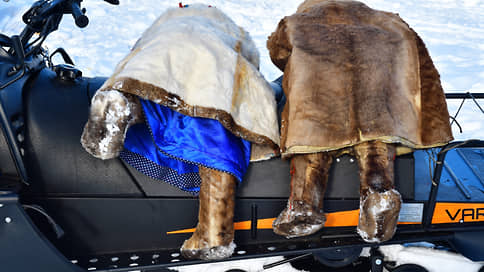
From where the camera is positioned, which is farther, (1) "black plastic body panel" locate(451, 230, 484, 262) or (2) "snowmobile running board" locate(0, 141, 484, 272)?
(1) "black plastic body panel" locate(451, 230, 484, 262)

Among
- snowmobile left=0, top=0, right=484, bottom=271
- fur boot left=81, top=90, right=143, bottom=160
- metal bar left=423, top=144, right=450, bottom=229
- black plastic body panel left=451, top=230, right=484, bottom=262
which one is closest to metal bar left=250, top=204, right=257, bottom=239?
snowmobile left=0, top=0, right=484, bottom=271

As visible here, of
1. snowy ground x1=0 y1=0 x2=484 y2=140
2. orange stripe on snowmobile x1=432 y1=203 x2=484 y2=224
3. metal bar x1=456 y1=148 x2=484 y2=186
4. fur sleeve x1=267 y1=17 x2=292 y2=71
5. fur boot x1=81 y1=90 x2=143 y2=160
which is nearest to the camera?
fur boot x1=81 y1=90 x2=143 y2=160

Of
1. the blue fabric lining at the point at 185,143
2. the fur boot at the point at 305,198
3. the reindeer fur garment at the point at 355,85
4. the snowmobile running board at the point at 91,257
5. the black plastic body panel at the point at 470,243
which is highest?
the reindeer fur garment at the point at 355,85

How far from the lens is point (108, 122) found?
53.2 inches

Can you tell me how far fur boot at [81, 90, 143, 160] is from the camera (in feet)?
Result: 4.39

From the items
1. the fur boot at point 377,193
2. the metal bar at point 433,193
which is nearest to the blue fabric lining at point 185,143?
the fur boot at point 377,193

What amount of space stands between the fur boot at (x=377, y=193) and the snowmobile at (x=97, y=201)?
13 cm

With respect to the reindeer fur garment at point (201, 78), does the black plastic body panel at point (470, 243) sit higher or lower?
lower

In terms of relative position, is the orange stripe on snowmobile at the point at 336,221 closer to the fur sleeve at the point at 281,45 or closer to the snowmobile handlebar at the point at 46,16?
the fur sleeve at the point at 281,45

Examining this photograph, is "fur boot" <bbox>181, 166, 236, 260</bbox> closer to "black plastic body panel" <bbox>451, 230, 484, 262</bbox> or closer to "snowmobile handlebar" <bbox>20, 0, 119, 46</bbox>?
"snowmobile handlebar" <bbox>20, 0, 119, 46</bbox>

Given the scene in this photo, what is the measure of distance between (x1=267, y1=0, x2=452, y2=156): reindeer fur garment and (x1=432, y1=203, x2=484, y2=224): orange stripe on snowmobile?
0.34 meters

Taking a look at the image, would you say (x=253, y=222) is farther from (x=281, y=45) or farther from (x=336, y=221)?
(x=281, y=45)

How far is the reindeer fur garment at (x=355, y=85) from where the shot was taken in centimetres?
148

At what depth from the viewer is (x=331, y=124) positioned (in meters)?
1.48
